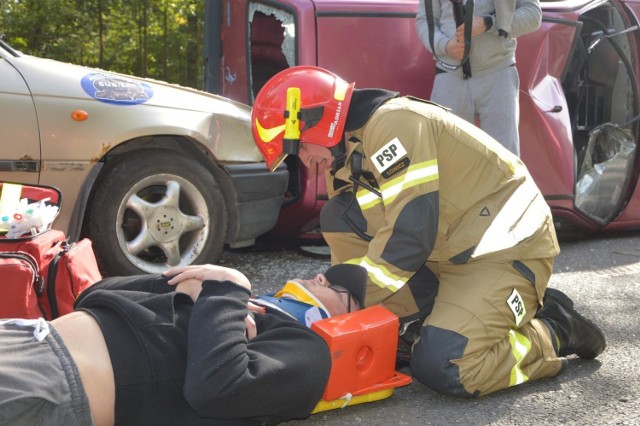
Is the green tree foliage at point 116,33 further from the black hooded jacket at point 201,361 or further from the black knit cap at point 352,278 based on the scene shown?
the black hooded jacket at point 201,361

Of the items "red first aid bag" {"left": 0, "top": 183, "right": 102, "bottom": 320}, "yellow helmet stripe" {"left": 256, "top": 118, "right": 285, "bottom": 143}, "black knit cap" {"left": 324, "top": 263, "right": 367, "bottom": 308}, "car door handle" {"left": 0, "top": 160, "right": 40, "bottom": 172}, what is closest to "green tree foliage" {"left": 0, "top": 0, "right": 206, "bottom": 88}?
"car door handle" {"left": 0, "top": 160, "right": 40, "bottom": 172}

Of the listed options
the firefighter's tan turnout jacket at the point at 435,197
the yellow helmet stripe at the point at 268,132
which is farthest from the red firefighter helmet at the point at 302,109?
the firefighter's tan turnout jacket at the point at 435,197

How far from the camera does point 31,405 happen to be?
1825 millimetres

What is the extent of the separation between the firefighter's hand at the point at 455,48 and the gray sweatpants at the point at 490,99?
135mm

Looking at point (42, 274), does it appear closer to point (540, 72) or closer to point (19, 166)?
point (19, 166)

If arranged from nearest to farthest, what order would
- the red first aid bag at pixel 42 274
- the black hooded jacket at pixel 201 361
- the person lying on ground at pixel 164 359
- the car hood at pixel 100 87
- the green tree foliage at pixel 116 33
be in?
the person lying on ground at pixel 164 359 → the black hooded jacket at pixel 201 361 → the red first aid bag at pixel 42 274 → the car hood at pixel 100 87 → the green tree foliage at pixel 116 33

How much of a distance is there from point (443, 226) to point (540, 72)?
2.32m

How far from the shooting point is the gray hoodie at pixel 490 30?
450 centimetres

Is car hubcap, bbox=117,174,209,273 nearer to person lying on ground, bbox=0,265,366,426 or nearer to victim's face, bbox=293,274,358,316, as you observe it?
victim's face, bbox=293,274,358,316

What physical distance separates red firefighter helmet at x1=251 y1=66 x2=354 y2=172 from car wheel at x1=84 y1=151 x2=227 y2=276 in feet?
3.73

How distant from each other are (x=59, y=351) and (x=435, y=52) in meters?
3.20

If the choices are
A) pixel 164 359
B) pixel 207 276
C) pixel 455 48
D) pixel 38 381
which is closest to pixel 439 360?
pixel 207 276

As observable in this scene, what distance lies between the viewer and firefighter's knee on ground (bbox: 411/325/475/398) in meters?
2.82

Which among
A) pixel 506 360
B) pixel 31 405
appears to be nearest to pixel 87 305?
pixel 31 405
